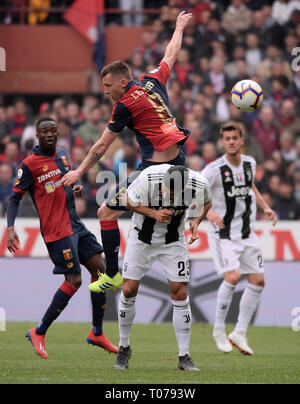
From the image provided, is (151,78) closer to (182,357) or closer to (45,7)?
(182,357)

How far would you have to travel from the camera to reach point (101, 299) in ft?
31.2

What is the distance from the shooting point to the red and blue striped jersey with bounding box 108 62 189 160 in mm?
8258

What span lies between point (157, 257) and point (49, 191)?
1.77m

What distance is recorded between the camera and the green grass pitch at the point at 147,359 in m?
7.38

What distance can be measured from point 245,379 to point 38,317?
21.0 feet

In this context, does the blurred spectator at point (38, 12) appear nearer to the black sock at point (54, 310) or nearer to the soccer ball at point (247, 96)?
the soccer ball at point (247, 96)

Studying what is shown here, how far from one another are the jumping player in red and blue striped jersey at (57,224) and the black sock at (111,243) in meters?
0.82

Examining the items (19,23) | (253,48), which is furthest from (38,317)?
(19,23)

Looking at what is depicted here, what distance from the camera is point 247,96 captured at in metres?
9.34

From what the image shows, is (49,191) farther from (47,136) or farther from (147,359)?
(147,359)

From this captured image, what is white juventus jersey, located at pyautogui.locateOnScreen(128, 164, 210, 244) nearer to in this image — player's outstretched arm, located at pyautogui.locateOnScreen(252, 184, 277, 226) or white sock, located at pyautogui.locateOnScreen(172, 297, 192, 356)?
white sock, located at pyautogui.locateOnScreen(172, 297, 192, 356)

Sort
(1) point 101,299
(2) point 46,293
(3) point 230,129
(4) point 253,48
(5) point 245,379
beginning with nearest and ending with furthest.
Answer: (5) point 245,379 → (1) point 101,299 → (3) point 230,129 → (2) point 46,293 → (4) point 253,48

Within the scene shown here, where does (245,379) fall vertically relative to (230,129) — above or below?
below

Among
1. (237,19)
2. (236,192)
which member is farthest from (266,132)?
(236,192)
